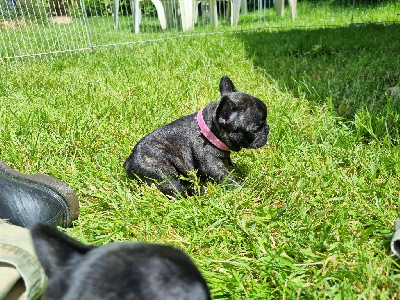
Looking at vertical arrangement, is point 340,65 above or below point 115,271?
below

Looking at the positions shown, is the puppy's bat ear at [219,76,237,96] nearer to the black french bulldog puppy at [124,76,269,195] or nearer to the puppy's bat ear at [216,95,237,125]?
the black french bulldog puppy at [124,76,269,195]

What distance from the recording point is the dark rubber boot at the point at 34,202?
6.39 ft

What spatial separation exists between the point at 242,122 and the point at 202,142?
30cm

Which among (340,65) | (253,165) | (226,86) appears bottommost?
(253,165)

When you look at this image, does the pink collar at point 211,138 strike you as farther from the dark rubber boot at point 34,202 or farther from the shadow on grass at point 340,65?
the shadow on grass at point 340,65

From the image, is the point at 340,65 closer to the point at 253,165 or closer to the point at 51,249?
the point at 253,165

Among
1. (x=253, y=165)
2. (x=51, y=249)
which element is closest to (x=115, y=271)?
(x=51, y=249)

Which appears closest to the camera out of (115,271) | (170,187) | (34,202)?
(115,271)

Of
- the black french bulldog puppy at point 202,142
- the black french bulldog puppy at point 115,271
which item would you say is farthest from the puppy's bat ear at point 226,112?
the black french bulldog puppy at point 115,271

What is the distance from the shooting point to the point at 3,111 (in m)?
3.59

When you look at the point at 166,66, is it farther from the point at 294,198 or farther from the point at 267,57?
the point at 294,198

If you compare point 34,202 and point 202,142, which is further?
point 202,142

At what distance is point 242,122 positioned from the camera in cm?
236

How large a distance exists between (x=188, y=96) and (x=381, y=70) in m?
2.32
